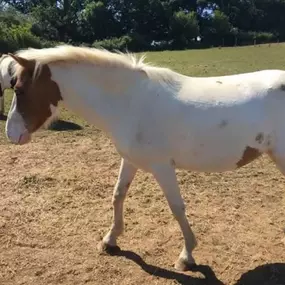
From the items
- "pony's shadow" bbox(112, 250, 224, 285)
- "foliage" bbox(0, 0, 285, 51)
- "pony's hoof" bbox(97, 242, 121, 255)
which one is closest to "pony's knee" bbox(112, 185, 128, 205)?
"pony's hoof" bbox(97, 242, 121, 255)

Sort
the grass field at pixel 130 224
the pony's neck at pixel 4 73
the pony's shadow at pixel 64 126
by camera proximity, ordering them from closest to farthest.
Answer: the grass field at pixel 130 224, the pony's shadow at pixel 64 126, the pony's neck at pixel 4 73

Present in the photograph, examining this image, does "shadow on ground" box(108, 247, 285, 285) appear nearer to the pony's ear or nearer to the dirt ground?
the dirt ground

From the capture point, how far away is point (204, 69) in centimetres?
1822

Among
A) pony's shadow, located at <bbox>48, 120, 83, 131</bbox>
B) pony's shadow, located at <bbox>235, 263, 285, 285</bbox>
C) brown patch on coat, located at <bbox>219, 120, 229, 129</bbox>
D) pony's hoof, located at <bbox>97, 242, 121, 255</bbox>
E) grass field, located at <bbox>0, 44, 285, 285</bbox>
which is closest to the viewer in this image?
brown patch on coat, located at <bbox>219, 120, 229, 129</bbox>

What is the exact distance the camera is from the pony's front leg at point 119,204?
13.9 ft

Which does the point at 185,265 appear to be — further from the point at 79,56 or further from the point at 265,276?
the point at 79,56

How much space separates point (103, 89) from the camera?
3703mm

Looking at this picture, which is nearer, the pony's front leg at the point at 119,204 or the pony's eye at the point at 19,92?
the pony's eye at the point at 19,92

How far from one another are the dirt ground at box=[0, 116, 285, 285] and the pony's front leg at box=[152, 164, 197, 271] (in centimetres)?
12

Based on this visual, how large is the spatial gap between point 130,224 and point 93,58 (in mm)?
1921

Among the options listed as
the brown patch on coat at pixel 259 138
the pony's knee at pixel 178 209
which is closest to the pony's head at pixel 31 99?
the pony's knee at pixel 178 209

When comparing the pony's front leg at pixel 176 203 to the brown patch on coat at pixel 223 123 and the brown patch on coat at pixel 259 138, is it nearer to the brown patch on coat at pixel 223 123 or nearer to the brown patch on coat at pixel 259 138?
the brown patch on coat at pixel 223 123

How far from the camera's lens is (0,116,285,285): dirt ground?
12.7 feet

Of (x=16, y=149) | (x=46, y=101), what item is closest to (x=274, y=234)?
(x=46, y=101)
